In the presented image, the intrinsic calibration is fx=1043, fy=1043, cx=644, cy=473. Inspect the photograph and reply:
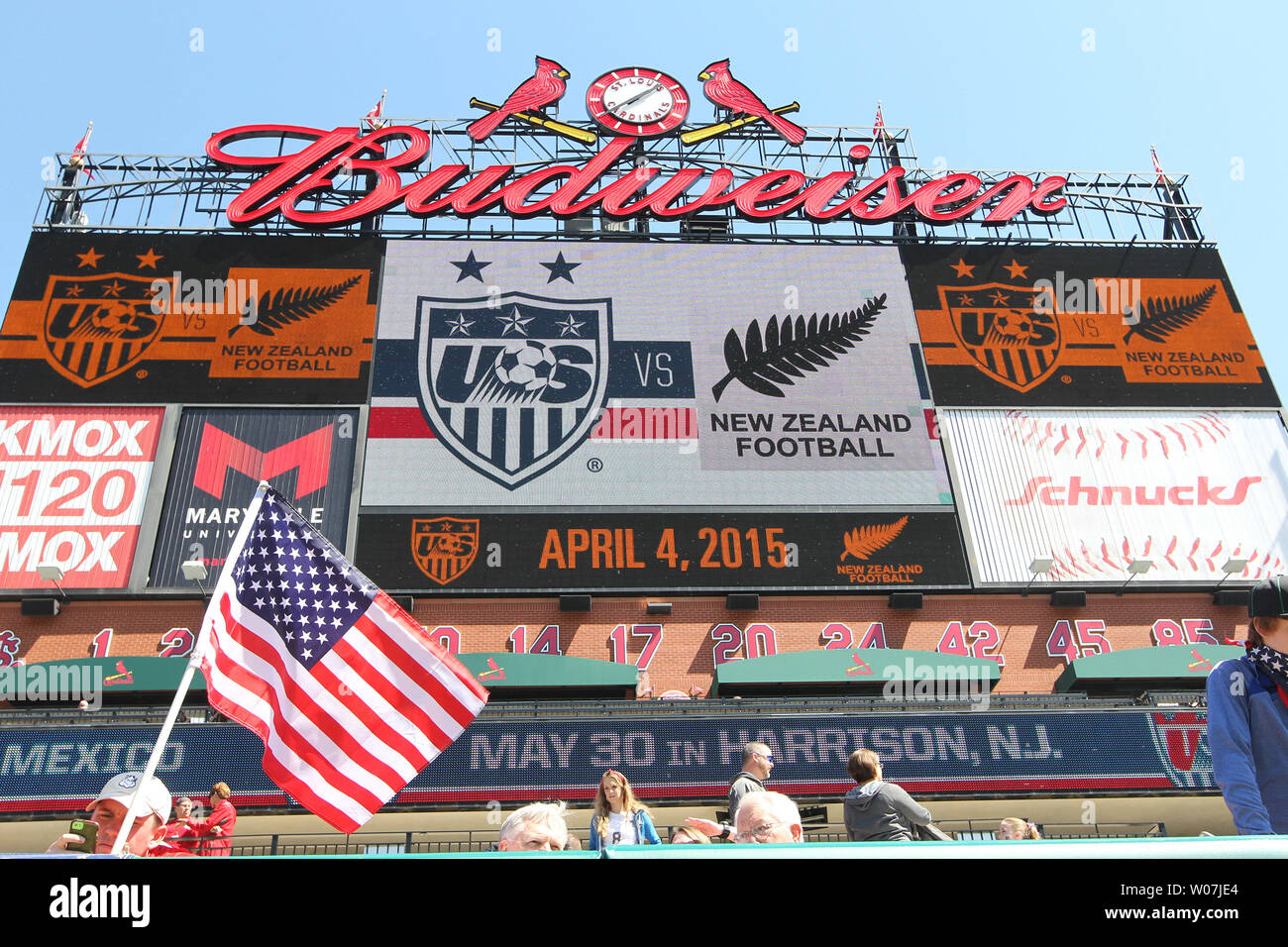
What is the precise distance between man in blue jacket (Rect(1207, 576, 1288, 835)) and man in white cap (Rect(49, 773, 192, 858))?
15.2 feet

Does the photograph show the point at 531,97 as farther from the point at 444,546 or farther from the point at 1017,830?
the point at 1017,830

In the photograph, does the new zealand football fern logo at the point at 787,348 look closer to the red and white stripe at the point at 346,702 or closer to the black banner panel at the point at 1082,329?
the black banner panel at the point at 1082,329

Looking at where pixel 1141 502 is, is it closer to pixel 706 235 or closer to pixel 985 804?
pixel 985 804

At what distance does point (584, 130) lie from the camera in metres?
28.9

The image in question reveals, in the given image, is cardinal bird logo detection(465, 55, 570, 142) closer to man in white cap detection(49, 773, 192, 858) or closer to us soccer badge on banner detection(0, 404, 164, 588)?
us soccer badge on banner detection(0, 404, 164, 588)

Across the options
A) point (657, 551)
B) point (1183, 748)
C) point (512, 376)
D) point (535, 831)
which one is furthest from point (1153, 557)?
point (535, 831)

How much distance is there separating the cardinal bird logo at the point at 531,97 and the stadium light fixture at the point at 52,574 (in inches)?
603

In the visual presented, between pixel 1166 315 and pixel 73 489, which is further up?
pixel 1166 315

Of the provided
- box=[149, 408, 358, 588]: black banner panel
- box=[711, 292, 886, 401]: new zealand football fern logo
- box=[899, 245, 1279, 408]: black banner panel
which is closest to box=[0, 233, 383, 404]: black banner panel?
box=[149, 408, 358, 588]: black banner panel

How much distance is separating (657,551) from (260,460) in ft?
26.9

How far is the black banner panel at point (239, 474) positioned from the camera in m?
19.8

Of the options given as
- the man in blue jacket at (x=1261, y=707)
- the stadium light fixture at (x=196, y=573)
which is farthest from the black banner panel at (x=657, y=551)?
the man in blue jacket at (x=1261, y=707)

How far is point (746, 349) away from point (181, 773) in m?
14.2

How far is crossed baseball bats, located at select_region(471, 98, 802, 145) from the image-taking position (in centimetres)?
2873
